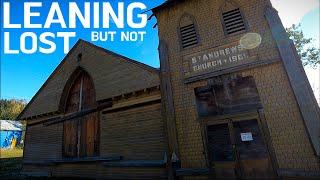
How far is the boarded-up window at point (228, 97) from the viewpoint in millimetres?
8656

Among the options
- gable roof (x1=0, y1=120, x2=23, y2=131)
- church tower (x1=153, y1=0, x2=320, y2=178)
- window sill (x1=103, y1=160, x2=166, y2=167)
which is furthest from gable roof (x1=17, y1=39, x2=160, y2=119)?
gable roof (x1=0, y1=120, x2=23, y2=131)

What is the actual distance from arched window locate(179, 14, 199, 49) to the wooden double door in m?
3.78

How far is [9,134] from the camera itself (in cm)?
4369

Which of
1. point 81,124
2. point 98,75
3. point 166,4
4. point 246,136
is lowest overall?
point 246,136

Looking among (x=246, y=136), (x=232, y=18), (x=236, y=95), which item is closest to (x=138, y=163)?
(x=246, y=136)

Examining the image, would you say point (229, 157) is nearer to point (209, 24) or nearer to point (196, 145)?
point (196, 145)

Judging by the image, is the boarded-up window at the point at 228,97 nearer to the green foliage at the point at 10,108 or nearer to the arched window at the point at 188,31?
the arched window at the point at 188,31

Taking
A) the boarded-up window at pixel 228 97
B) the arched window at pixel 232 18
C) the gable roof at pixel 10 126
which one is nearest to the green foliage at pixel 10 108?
the gable roof at pixel 10 126

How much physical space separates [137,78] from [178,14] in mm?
3620

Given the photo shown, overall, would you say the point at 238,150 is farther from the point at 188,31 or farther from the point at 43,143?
the point at 43,143

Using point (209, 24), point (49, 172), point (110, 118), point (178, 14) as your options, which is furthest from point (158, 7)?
point (49, 172)

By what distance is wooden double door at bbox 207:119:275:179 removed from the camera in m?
7.91

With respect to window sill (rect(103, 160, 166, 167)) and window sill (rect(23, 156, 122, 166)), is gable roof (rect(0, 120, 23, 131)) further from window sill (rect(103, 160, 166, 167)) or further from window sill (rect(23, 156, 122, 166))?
window sill (rect(103, 160, 166, 167))

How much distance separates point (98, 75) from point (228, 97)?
766cm
